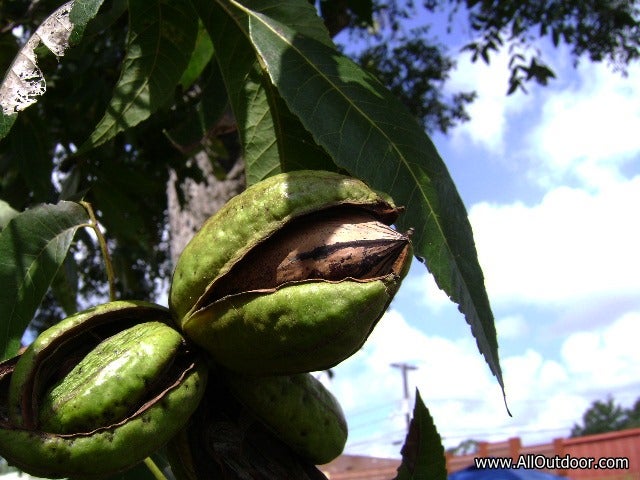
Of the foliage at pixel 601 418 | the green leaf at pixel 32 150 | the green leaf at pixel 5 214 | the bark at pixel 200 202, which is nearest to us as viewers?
the green leaf at pixel 5 214

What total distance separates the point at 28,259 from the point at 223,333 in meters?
0.60

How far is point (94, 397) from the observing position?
1.06m

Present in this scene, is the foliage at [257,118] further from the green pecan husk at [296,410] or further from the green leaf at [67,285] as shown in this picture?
the green pecan husk at [296,410]

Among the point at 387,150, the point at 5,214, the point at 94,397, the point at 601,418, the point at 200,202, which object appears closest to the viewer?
the point at 94,397

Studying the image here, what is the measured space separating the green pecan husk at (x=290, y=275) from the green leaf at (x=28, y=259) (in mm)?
444

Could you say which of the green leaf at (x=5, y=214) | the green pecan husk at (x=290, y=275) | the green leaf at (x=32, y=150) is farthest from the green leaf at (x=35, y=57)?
the green leaf at (x=32, y=150)

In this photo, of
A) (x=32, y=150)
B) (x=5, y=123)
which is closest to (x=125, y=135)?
(x=32, y=150)

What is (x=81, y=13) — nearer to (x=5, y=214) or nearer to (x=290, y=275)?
(x=5, y=214)

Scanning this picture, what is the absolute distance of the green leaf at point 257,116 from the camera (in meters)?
1.57

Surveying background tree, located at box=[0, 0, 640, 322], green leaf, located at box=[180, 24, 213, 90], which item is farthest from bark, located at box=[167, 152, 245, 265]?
green leaf, located at box=[180, 24, 213, 90]

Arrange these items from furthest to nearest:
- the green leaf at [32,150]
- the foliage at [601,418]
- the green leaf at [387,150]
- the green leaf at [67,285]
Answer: the foliage at [601,418], the green leaf at [32,150], the green leaf at [67,285], the green leaf at [387,150]

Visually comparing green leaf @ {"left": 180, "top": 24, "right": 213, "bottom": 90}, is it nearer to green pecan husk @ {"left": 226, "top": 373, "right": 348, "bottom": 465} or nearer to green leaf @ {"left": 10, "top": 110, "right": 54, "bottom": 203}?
green leaf @ {"left": 10, "top": 110, "right": 54, "bottom": 203}

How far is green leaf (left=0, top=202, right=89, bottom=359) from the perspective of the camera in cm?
144

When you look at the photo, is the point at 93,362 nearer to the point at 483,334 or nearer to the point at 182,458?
the point at 182,458
